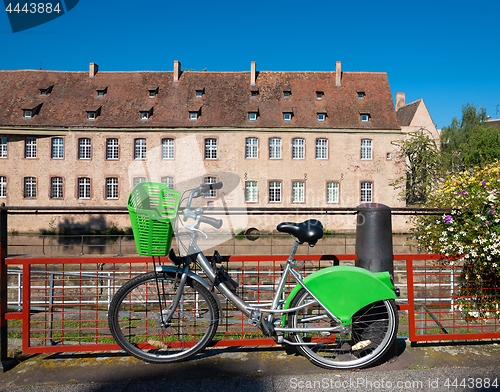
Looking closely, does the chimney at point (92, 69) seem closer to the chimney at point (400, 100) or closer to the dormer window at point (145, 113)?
the dormer window at point (145, 113)

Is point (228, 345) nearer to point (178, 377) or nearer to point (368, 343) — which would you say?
point (178, 377)

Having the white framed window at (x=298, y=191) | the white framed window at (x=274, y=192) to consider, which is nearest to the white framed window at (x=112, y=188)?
the white framed window at (x=274, y=192)

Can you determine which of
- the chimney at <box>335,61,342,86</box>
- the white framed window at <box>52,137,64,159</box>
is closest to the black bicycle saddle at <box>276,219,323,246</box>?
the white framed window at <box>52,137,64,159</box>

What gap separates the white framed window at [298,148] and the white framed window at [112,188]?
1390cm

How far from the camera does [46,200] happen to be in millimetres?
28344

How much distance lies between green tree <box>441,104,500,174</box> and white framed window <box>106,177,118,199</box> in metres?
25.5

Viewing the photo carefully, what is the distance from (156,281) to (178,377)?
78 cm

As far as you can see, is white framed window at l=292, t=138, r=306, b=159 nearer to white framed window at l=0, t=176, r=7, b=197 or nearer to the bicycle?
white framed window at l=0, t=176, r=7, b=197

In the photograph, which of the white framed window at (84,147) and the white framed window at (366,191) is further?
the white framed window at (366,191)

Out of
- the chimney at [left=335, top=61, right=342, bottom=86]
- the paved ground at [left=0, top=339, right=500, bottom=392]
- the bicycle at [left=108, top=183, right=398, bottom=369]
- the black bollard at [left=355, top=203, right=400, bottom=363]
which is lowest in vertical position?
the paved ground at [left=0, top=339, right=500, bottom=392]

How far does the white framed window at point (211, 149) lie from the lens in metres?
28.8

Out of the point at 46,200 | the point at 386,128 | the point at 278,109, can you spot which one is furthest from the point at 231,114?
the point at 46,200

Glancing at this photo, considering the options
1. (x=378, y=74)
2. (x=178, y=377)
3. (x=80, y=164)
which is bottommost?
(x=178, y=377)

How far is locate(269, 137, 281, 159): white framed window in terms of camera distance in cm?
2877
